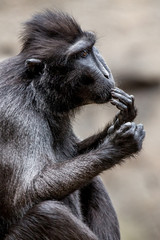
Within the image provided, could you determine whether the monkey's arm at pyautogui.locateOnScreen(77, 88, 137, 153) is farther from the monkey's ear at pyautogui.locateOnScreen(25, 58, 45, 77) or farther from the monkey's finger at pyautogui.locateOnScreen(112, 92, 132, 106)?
the monkey's ear at pyautogui.locateOnScreen(25, 58, 45, 77)

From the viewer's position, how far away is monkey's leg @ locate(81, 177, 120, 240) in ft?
32.3

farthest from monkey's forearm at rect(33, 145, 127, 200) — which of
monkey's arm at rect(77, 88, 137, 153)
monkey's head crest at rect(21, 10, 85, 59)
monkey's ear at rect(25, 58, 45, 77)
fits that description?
monkey's head crest at rect(21, 10, 85, 59)

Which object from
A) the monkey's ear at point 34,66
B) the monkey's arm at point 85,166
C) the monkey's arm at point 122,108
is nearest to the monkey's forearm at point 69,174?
the monkey's arm at point 85,166

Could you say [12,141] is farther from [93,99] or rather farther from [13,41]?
[13,41]

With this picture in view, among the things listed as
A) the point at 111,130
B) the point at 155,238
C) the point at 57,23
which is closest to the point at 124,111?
the point at 111,130

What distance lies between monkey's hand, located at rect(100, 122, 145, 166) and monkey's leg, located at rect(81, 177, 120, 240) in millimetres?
1128

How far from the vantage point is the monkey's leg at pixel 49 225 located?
8797mm

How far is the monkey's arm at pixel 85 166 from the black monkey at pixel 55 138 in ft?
0.04

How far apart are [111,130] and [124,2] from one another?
10.4 m

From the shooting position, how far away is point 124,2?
19266 millimetres

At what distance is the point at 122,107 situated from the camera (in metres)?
9.30

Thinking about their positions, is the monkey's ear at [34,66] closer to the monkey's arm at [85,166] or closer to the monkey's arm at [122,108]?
the monkey's arm at [122,108]

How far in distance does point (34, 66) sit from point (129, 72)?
29.8 feet

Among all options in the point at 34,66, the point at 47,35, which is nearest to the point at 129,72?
the point at 47,35
